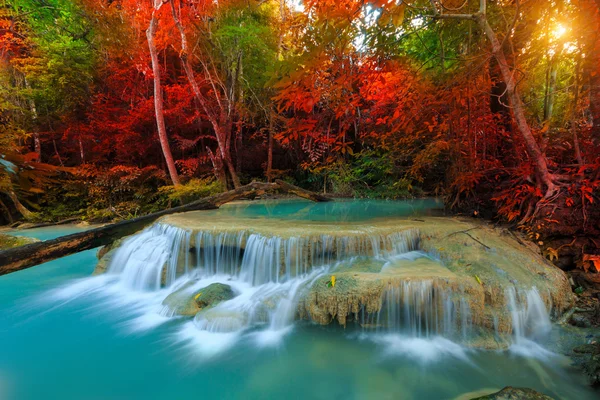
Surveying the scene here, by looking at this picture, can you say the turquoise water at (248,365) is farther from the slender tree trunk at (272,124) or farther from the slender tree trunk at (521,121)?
the slender tree trunk at (272,124)

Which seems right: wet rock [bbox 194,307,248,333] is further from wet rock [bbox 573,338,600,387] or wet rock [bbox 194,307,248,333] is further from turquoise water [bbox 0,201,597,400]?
wet rock [bbox 573,338,600,387]

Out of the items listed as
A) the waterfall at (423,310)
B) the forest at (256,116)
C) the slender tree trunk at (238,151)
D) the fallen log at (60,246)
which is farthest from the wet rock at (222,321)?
the slender tree trunk at (238,151)

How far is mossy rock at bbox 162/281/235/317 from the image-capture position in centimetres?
477

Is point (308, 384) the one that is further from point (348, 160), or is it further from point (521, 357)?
point (348, 160)

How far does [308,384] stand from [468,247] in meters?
3.18

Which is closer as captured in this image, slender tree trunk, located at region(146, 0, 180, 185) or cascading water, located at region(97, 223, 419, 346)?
cascading water, located at region(97, 223, 419, 346)

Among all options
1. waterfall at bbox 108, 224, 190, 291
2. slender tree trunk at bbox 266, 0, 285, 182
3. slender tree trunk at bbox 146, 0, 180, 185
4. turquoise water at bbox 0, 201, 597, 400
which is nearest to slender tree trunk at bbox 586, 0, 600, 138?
turquoise water at bbox 0, 201, 597, 400

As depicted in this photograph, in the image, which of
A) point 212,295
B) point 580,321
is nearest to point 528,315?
point 580,321

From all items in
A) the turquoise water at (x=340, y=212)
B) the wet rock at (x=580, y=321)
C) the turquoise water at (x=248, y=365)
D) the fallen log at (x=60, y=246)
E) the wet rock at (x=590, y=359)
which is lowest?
the turquoise water at (x=248, y=365)

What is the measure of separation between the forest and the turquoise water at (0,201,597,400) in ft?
8.06

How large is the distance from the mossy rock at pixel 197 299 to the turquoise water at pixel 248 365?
21 cm

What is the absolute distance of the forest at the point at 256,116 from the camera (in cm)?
479

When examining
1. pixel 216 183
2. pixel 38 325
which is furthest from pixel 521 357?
pixel 216 183

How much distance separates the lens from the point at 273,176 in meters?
14.6
